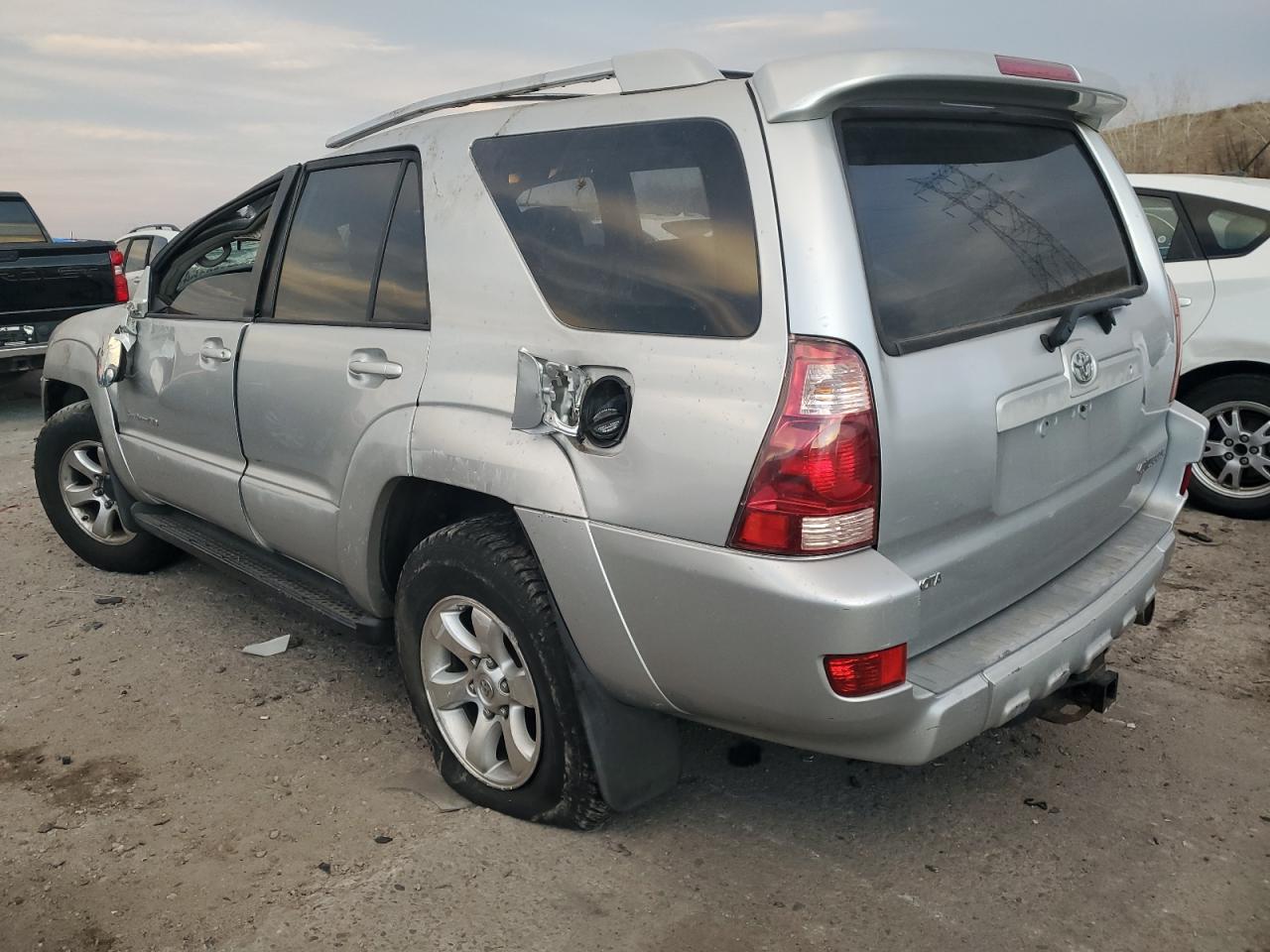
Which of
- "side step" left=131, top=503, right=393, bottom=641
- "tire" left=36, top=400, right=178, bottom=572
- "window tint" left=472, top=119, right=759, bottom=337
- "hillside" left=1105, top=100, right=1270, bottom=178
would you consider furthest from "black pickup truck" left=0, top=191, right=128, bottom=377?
"hillside" left=1105, top=100, right=1270, bottom=178

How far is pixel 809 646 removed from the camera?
2.12 meters

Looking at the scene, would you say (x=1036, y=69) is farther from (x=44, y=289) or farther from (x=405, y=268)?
(x=44, y=289)

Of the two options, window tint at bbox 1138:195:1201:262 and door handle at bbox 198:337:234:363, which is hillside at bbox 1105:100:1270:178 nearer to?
window tint at bbox 1138:195:1201:262

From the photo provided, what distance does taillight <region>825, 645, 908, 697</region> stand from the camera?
2117 mm

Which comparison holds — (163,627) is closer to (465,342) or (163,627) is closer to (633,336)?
(465,342)

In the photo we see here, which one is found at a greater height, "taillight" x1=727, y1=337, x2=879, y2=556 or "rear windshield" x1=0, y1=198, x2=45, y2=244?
"rear windshield" x1=0, y1=198, x2=45, y2=244

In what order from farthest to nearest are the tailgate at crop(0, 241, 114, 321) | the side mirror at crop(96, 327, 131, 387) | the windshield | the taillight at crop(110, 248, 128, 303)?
the windshield, the taillight at crop(110, 248, 128, 303), the tailgate at crop(0, 241, 114, 321), the side mirror at crop(96, 327, 131, 387)

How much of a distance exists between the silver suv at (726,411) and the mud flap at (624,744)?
0.04 feet

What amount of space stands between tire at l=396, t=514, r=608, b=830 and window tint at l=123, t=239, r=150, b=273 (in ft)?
43.1

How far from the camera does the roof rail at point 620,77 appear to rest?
244 centimetres

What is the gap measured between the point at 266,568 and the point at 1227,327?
4.53m

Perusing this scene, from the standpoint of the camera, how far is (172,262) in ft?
13.8

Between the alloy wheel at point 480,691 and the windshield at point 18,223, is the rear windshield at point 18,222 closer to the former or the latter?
the windshield at point 18,223

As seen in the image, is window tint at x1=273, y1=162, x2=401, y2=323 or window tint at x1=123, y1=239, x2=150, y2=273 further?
window tint at x1=123, y1=239, x2=150, y2=273
